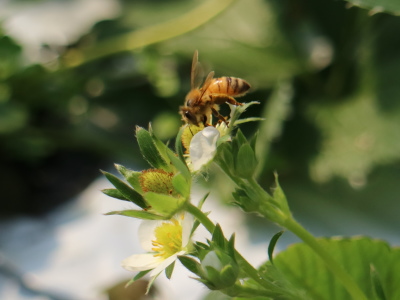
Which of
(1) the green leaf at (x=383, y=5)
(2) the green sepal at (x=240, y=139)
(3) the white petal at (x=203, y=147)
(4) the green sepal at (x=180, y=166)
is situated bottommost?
(4) the green sepal at (x=180, y=166)

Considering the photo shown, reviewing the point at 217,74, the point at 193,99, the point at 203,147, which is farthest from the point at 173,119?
the point at 203,147

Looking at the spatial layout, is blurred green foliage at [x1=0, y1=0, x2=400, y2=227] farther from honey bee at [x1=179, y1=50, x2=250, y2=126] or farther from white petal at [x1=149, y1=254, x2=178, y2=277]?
white petal at [x1=149, y1=254, x2=178, y2=277]

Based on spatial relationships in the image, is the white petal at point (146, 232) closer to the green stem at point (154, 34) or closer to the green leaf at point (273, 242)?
the green leaf at point (273, 242)

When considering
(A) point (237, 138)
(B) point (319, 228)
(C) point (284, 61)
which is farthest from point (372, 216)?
(A) point (237, 138)

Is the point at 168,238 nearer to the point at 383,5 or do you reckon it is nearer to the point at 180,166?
the point at 180,166

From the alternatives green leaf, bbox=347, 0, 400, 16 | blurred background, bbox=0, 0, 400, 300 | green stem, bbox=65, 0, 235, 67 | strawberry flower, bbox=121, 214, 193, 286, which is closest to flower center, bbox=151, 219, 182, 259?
strawberry flower, bbox=121, 214, 193, 286

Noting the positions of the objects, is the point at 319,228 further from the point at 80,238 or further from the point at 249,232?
the point at 80,238

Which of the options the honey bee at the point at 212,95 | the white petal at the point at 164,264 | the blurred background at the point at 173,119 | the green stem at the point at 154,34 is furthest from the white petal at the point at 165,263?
the green stem at the point at 154,34
